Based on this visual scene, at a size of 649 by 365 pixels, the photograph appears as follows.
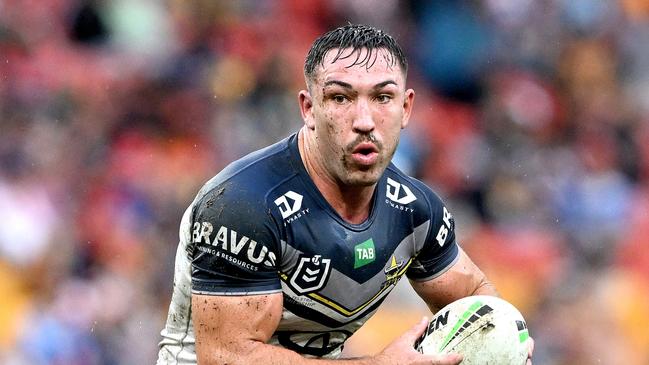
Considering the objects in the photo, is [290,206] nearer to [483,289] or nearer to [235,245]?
[235,245]

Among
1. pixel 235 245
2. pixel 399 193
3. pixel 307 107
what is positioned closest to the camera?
pixel 235 245

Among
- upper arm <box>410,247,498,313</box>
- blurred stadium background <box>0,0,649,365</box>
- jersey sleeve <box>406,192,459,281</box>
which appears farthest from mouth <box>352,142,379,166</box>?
blurred stadium background <box>0,0,649,365</box>

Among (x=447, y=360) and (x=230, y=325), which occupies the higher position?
(x=230, y=325)

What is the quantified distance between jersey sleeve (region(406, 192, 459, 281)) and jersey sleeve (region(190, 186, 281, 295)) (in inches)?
34.8

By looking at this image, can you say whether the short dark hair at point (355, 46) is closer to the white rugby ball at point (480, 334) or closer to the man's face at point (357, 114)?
the man's face at point (357, 114)

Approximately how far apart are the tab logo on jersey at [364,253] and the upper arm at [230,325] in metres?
0.41

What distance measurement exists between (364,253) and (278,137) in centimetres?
540

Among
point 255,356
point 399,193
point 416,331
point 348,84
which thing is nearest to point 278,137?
point 399,193

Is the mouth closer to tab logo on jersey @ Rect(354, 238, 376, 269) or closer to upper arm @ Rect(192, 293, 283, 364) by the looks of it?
tab logo on jersey @ Rect(354, 238, 376, 269)

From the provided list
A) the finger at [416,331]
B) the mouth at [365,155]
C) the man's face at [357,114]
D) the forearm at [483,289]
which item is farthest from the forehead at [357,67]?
the forearm at [483,289]

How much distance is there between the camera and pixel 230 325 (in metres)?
4.97

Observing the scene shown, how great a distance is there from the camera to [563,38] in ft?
41.4

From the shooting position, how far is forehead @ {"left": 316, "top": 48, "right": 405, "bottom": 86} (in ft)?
16.5

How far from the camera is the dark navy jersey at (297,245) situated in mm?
4996
